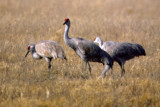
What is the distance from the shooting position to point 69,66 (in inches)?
301

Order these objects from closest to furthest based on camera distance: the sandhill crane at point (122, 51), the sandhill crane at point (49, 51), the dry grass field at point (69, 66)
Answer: the dry grass field at point (69, 66) → the sandhill crane at point (49, 51) → the sandhill crane at point (122, 51)

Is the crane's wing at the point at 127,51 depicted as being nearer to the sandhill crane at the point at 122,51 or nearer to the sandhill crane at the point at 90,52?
the sandhill crane at the point at 122,51

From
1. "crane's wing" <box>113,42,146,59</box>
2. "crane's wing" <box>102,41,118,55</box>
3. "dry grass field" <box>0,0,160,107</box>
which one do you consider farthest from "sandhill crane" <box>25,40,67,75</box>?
"crane's wing" <box>113,42,146,59</box>

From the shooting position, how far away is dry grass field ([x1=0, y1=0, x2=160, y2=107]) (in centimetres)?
581

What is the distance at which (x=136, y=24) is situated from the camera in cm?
1260

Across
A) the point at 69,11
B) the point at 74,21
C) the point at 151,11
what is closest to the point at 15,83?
the point at 74,21

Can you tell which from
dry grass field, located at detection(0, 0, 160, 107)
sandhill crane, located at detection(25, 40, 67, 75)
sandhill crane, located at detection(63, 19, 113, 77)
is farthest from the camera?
sandhill crane, located at detection(25, 40, 67, 75)

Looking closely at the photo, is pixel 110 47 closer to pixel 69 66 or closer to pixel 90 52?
pixel 90 52

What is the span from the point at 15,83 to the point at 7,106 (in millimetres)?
1007

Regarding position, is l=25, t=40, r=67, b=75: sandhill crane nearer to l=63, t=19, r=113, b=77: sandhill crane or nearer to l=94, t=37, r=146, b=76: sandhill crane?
l=63, t=19, r=113, b=77: sandhill crane

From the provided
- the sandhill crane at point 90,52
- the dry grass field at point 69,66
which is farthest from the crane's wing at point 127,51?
the sandhill crane at point 90,52

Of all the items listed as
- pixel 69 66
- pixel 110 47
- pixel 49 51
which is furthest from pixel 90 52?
pixel 49 51

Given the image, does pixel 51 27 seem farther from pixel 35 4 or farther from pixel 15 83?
pixel 15 83

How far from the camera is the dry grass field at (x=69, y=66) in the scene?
229 inches
